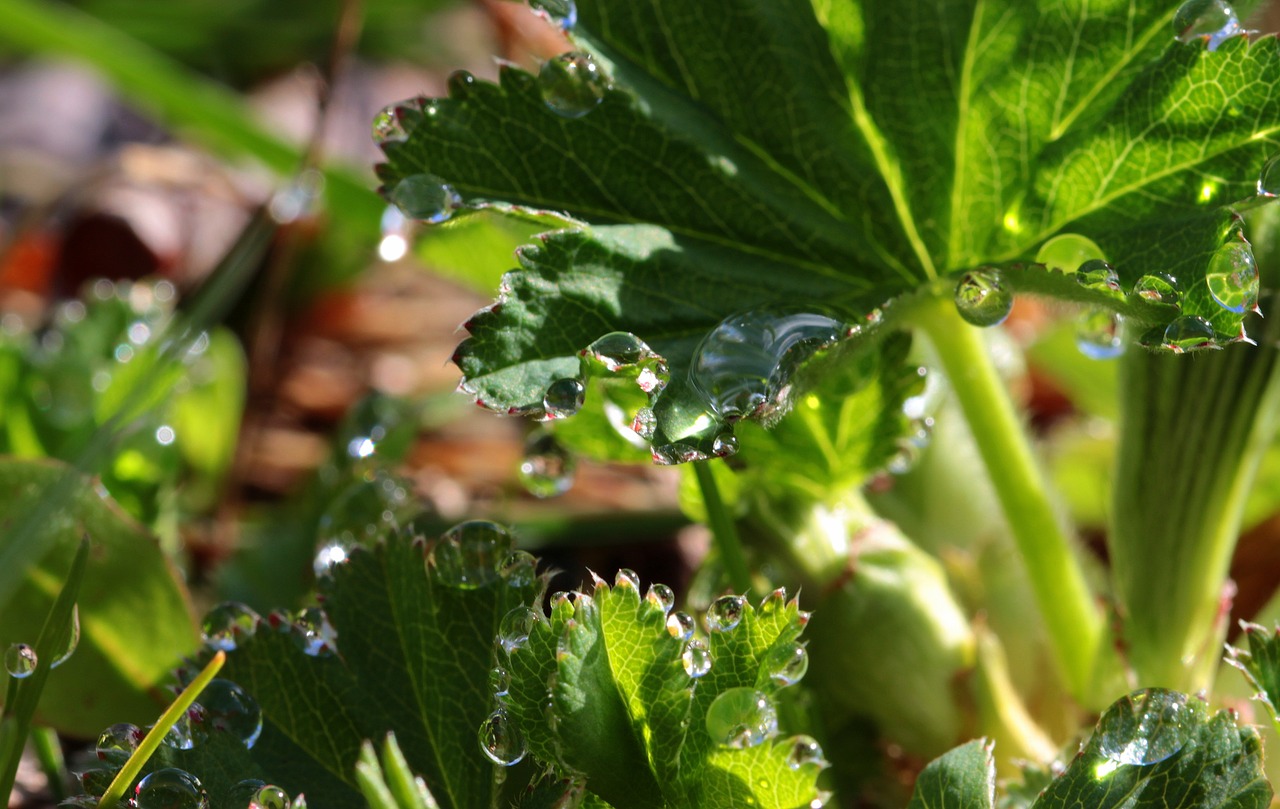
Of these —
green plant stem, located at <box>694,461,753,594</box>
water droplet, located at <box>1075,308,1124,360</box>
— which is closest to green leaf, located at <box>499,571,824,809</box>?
green plant stem, located at <box>694,461,753,594</box>

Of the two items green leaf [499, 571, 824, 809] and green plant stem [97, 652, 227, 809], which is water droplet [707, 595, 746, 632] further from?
green plant stem [97, 652, 227, 809]

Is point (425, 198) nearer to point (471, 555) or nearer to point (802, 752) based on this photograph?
point (471, 555)

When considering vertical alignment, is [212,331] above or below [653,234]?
below

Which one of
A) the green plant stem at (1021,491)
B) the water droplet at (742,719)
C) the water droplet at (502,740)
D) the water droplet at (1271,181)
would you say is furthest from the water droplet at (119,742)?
the water droplet at (1271,181)

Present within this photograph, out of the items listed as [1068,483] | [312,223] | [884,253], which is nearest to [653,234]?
[884,253]

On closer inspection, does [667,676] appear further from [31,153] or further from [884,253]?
[31,153]

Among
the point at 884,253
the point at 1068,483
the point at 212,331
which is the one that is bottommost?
the point at 1068,483

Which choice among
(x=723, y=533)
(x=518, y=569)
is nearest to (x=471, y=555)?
(x=518, y=569)
